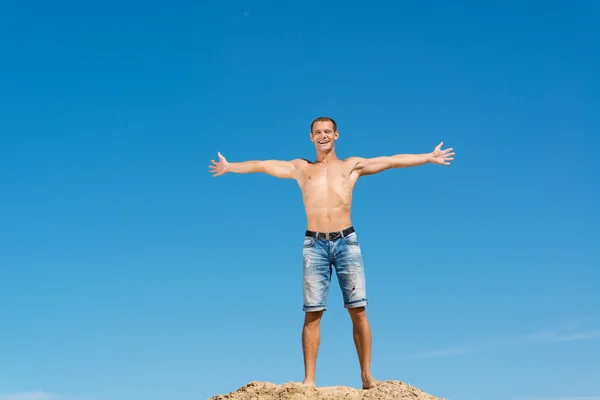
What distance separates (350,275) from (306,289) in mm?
693

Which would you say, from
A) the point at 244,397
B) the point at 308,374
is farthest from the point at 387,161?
the point at 244,397

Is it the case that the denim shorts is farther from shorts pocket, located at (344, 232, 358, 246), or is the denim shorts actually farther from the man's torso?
the man's torso

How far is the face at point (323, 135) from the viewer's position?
1068 centimetres

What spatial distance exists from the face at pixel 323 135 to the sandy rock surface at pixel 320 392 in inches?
144

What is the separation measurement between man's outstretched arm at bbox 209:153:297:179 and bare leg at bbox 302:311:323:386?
7.48 feet

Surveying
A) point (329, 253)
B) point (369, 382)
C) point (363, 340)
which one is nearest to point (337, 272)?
point (329, 253)

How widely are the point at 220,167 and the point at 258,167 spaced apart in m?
0.66

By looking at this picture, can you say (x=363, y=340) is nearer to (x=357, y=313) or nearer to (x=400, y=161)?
(x=357, y=313)

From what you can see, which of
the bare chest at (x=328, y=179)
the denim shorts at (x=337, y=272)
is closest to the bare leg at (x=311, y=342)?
the denim shorts at (x=337, y=272)

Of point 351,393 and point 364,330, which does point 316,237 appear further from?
point 351,393

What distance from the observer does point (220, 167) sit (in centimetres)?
1120

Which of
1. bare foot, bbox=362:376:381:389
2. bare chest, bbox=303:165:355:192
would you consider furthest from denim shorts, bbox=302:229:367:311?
bare foot, bbox=362:376:381:389

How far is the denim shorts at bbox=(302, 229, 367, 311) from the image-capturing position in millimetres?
10102

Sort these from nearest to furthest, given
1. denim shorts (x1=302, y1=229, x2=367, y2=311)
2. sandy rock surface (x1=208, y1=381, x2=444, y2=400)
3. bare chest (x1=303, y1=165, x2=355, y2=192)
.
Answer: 1. sandy rock surface (x1=208, y1=381, x2=444, y2=400)
2. denim shorts (x1=302, y1=229, x2=367, y2=311)
3. bare chest (x1=303, y1=165, x2=355, y2=192)
